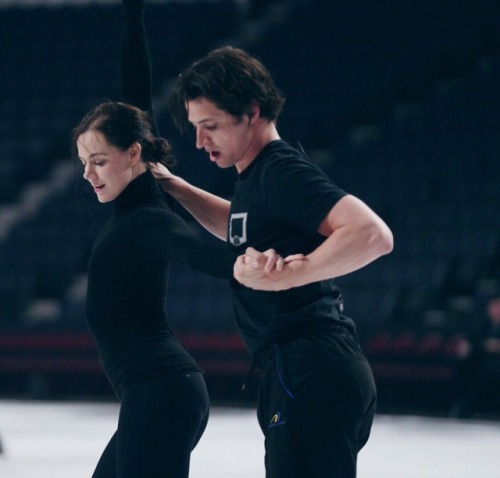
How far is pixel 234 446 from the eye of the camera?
25.0 feet

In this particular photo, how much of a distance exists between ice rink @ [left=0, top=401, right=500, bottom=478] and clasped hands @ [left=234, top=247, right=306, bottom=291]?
4.00 meters

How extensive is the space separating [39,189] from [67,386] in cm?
346

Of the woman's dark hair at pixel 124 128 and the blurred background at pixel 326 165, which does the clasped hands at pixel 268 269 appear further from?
the blurred background at pixel 326 165

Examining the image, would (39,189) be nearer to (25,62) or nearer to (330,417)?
(25,62)

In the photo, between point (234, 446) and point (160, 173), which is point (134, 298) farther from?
point (234, 446)

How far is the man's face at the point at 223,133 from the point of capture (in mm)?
2576

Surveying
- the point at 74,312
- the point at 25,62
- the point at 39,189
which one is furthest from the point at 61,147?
the point at 74,312

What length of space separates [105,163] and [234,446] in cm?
515

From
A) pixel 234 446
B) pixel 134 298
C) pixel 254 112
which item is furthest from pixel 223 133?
pixel 234 446

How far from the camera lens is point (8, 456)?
6949 mm

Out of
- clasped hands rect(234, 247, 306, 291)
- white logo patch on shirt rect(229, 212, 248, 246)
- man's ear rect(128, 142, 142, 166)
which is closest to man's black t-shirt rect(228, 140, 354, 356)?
white logo patch on shirt rect(229, 212, 248, 246)

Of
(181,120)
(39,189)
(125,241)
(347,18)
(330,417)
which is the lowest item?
(330,417)

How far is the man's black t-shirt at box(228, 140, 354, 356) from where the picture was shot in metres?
2.41

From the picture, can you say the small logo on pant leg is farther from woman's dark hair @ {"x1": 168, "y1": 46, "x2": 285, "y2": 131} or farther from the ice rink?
the ice rink
